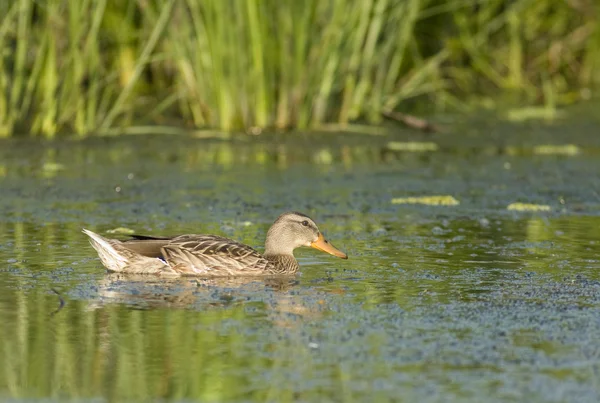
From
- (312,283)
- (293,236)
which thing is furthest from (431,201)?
(312,283)

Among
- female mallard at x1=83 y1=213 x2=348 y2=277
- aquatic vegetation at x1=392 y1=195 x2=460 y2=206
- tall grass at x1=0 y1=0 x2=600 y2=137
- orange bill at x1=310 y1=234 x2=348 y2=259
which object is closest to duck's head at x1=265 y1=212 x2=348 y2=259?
orange bill at x1=310 y1=234 x2=348 y2=259

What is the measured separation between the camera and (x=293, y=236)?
811 cm

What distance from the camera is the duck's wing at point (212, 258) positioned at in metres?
7.75

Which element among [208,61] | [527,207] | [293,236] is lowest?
[293,236]

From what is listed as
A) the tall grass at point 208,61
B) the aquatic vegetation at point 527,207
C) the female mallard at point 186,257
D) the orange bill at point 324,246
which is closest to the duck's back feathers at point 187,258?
the female mallard at point 186,257

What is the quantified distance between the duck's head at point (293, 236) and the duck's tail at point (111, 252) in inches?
38.1

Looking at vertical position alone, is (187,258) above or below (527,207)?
below

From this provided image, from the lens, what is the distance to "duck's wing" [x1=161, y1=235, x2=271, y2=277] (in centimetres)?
775

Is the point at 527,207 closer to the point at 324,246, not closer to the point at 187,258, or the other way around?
the point at 324,246

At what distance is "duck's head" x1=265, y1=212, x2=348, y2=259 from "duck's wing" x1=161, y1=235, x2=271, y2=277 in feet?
0.84

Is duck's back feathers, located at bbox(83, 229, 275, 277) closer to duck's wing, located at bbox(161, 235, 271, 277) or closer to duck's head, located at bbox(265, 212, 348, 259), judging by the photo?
duck's wing, located at bbox(161, 235, 271, 277)

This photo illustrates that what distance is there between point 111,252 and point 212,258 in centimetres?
62

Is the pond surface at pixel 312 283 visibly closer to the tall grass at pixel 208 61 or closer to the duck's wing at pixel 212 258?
the duck's wing at pixel 212 258

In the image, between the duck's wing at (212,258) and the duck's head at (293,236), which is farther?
the duck's head at (293,236)
